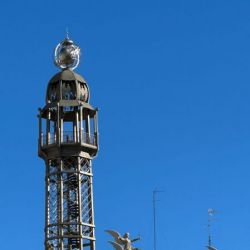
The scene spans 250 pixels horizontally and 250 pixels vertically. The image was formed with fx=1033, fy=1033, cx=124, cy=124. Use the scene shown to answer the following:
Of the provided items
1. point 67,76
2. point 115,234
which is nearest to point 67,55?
point 67,76

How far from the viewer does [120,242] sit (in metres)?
102

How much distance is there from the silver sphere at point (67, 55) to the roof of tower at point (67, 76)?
1.58m

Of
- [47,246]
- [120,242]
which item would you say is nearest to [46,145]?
[47,246]

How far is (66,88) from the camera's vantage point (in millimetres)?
122000

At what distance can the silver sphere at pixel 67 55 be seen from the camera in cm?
12400

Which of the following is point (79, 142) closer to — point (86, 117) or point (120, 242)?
point (86, 117)

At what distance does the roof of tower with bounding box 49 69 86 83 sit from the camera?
399 ft

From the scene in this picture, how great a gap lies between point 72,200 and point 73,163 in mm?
4399

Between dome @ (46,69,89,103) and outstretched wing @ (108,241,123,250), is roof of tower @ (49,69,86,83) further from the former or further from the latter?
outstretched wing @ (108,241,123,250)

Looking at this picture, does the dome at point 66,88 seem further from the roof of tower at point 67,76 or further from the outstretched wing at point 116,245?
the outstretched wing at point 116,245

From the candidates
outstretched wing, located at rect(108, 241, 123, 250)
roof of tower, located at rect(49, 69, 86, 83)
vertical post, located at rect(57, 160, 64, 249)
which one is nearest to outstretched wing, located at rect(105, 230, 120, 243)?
outstretched wing, located at rect(108, 241, 123, 250)

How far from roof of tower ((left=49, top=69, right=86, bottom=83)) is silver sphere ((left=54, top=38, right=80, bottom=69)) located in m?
1.58

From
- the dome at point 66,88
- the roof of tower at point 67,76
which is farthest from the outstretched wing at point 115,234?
the roof of tower at point 67,76

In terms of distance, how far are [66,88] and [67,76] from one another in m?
1.42
